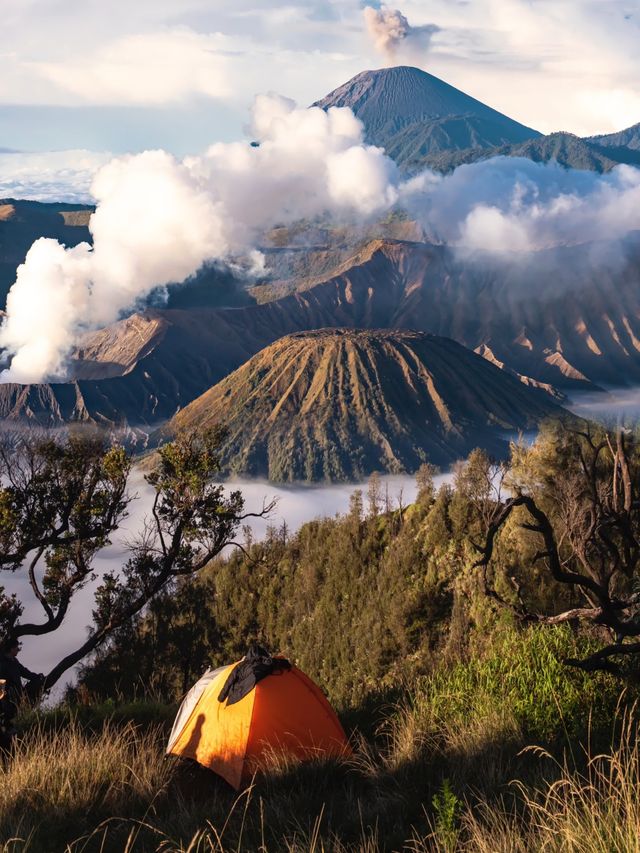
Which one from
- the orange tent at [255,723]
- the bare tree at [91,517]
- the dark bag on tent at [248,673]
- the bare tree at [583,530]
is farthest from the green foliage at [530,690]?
the bare tree at [91,517]

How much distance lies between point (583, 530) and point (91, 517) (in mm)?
12206

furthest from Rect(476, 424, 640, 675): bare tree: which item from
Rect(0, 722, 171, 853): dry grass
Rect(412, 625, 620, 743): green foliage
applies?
Rect(0, 722, 171, 853): dry grass

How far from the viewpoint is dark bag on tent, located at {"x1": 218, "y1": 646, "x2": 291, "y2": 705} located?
13016 mm

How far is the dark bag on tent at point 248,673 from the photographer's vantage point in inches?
512

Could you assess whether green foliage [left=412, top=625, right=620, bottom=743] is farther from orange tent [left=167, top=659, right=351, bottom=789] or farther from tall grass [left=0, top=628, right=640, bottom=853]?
orange tent [left=167, top=659, right=351, bottom=789]

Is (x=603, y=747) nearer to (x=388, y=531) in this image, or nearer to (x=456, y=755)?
(x=456, y=755)

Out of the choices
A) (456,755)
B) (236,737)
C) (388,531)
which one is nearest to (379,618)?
(388,531)

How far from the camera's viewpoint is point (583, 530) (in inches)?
621

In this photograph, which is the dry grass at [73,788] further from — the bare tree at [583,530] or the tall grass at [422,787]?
the bare tree at [583,530]

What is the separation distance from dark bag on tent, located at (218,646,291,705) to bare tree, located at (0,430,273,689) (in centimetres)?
855

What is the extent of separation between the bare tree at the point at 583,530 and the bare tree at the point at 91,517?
770 centimetres

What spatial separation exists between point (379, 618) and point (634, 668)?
1690cm

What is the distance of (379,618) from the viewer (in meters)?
26.5

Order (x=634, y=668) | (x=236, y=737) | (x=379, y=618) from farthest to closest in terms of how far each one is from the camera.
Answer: (x=379, y=618) < (x=236, y=737) < (x=634, y=668)
